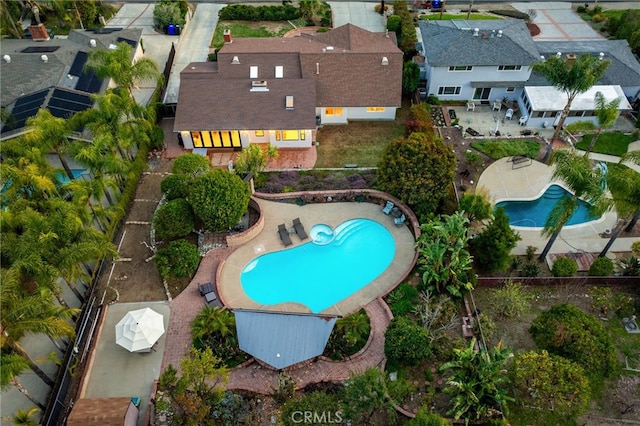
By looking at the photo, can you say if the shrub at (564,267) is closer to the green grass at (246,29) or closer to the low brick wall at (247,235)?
the low brick wall at (247,235)

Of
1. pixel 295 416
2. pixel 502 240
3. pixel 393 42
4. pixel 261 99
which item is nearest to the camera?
pixel 295 416

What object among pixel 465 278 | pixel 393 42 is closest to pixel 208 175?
pixel 465 278

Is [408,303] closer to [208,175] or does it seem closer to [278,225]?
[278,225]

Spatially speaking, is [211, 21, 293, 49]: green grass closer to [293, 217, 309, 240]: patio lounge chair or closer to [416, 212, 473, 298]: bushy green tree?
[293, 217, 309, 240]: patio lounge chair

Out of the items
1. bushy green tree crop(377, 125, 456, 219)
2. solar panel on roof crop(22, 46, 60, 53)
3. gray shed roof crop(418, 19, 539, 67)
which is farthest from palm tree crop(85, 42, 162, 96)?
gray shed roof crop(418, 19, 539, 67)

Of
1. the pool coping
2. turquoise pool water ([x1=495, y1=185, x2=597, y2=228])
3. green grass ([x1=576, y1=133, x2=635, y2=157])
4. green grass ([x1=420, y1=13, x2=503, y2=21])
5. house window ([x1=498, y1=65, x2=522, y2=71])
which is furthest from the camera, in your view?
green grass ([x1=420, y1=13, x2=503, y2=21])

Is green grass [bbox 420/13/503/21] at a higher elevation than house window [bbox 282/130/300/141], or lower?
higher

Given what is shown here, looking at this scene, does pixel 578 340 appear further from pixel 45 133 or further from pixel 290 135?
pixel 45 133
